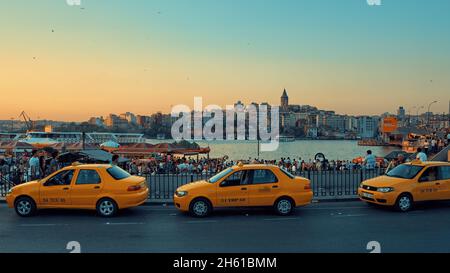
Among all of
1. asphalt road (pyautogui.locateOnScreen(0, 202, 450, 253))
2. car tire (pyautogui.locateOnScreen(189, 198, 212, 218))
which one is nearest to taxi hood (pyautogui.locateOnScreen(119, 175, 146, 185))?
asphalt road (pyautogui.locateOnScreen(0, 202, 450, 253))

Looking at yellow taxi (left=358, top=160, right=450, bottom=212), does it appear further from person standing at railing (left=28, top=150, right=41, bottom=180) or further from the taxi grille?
person standing at railing (left=28, top=150, right=41, bottom=180)

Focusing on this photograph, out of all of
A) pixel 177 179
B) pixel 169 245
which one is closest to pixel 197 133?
pixel 177 179

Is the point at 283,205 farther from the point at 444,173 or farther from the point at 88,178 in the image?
the point at 88,178

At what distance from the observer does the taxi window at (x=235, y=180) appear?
35.6ft

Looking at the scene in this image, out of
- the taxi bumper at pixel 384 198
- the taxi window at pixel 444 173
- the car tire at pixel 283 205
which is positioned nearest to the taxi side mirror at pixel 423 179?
the taxi window at pixel 444 173

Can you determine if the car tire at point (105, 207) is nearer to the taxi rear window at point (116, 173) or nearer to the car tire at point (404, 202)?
the taxi rear window at point (116, 173)

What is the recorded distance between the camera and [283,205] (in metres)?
10.8

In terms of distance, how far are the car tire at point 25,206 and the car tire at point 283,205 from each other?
6.96 metres

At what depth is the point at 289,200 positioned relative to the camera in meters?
10.8

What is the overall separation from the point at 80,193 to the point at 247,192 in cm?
→ 472
